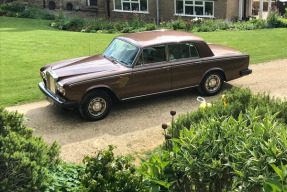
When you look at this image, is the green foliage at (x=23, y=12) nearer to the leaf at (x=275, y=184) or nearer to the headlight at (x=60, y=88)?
the headlight at (x=60, y=88)

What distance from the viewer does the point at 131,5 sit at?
2755 cm

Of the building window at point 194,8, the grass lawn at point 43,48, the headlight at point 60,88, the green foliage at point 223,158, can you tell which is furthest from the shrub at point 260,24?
the green foliage at point 223,158

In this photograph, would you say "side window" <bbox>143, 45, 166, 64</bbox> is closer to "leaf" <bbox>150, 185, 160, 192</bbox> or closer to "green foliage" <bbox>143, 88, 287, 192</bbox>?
"green foliage" <bbox>143, 88, 287, 192</bbox>

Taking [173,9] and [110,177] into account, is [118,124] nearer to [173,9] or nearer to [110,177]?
[110,177]

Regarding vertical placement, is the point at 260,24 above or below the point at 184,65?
above

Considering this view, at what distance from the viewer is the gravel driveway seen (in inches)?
282

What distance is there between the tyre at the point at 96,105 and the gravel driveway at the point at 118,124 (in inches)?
6.1

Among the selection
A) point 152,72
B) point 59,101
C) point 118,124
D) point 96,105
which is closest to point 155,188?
point 118,124

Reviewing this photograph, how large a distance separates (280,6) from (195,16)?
6.06m

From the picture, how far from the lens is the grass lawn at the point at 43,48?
1084 cm

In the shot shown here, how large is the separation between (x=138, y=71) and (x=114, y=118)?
120 cm

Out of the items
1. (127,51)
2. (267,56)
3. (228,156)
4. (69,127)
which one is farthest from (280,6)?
(228,156)

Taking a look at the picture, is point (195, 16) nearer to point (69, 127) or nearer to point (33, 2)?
point (33, 2)

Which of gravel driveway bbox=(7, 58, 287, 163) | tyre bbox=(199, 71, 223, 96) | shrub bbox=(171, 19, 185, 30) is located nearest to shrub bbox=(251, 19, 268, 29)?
shrub bbox=(171, 19, 185, 30)
